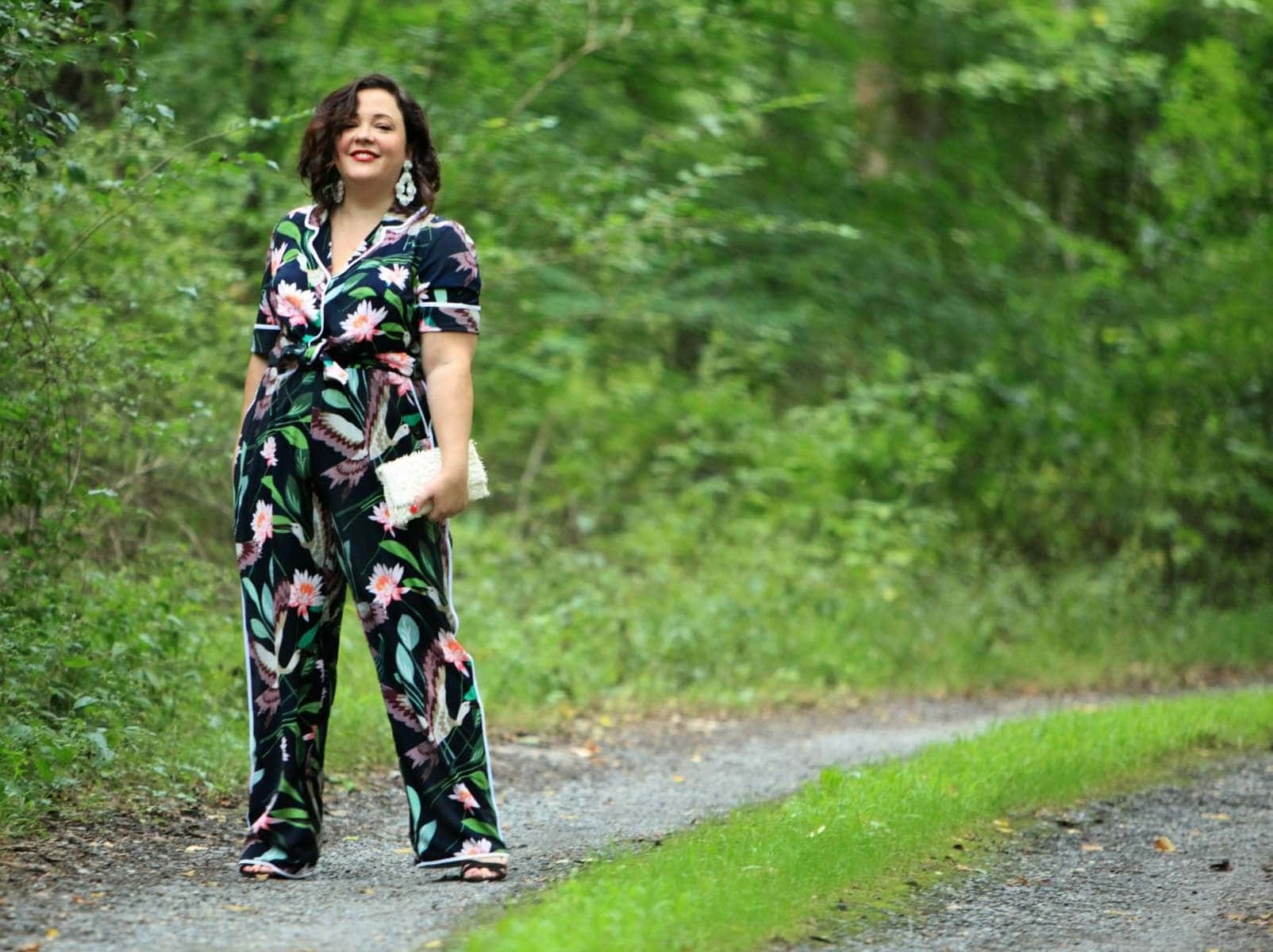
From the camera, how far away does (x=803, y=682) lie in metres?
10.6

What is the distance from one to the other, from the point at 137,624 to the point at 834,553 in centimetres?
773

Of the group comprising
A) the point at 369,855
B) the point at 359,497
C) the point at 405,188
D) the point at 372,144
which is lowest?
the point at 369,855

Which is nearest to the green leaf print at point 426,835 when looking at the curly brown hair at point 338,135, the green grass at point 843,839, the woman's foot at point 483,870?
the woman's foot at point 483,870

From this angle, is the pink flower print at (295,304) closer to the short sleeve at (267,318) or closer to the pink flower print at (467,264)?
the short sleeve at (267,318)

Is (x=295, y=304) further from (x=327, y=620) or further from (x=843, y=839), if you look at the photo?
(x=843, y=839)

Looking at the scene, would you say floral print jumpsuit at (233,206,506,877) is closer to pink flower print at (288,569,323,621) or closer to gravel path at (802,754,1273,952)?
pink flower print at (288,569,323,621)

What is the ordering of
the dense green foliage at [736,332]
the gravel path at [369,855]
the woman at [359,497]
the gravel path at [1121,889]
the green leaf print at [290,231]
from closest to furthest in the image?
1. the gravel path at [369,855]
2. the gravel path at [1121,889]
3. the woman at [359,497]
4. the green leaf print at [290,231]
5. the dense green foliage at [736,332]

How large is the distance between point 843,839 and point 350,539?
1807mm

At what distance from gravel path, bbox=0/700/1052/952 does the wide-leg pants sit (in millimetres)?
194

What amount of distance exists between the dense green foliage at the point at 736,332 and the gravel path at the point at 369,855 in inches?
32.2

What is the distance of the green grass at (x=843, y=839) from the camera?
151 inches

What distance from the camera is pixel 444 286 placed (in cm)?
455

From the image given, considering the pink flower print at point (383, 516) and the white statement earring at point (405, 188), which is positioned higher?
the white statement earring at point (405, 188)

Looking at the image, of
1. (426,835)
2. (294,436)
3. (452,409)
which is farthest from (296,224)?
(426,835)
